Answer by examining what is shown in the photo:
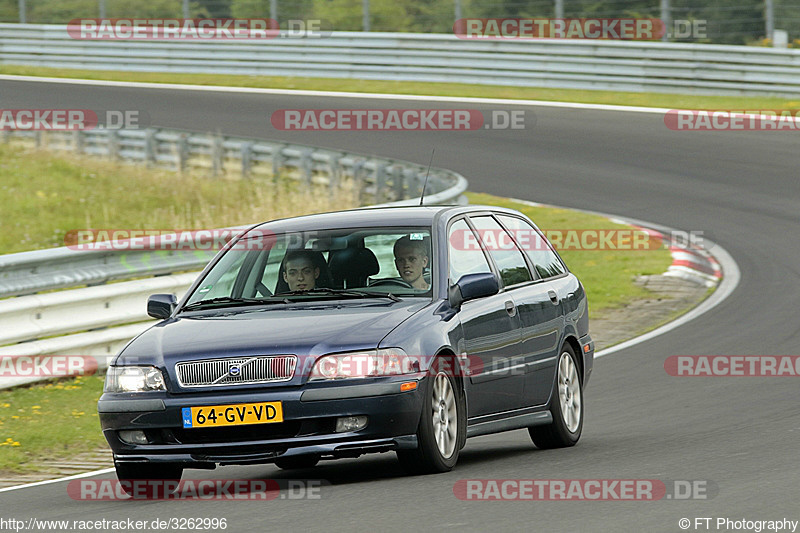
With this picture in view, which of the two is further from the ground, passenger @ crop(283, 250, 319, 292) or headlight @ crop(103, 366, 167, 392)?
passenger @ crop(283, 250, 319, 292)

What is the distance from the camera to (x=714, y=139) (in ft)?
81.6

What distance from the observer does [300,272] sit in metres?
8.18

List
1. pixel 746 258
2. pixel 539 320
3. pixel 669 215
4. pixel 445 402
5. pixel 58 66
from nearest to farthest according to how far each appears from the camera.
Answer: pixel 445 402
pixel 539 320
pixel 746 258
pixel 669 215
pixel 58 66

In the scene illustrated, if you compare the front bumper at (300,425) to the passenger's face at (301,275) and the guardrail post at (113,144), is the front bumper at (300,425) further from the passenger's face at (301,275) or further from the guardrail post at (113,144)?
the guardrail post at (113,144)

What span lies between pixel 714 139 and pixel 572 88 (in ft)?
18.0

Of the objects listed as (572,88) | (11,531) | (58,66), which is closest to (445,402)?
(11,531)

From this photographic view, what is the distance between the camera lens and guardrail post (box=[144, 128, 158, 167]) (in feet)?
85.0

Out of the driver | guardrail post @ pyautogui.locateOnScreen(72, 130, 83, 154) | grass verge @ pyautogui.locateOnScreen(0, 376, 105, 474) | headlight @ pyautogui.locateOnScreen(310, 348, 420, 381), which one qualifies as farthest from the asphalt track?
guardrail post @ pyautogui.locateOnScreen(72, 130, 83, 154)

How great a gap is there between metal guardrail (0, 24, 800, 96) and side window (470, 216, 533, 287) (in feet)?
61.4

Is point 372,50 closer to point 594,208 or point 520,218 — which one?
point 594,208

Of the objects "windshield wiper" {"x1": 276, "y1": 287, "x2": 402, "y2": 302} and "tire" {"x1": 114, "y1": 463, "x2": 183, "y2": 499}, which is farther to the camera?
"windshield wiper" {"x1": 276, "y1": 287, "x2": 402, "y2": 302}

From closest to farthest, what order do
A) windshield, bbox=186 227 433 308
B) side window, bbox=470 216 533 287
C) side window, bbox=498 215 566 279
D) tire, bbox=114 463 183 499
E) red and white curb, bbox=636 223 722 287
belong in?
tire, bbox=114 463 183 499
windshield, bbox=186 227 433 308
side window, bbox=470 216 533 287
side window, bbox=498 215 566 279
red and white curb, bbox=636 223 722 287

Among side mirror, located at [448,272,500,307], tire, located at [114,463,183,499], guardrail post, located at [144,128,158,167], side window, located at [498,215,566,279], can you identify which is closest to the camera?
tire, located at [114,463,183,499]

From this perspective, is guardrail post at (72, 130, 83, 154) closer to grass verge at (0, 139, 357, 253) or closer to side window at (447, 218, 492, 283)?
grass verge at (0, 139, 357, 253)
